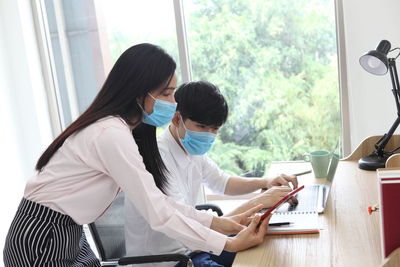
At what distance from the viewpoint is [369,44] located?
273 centimetres

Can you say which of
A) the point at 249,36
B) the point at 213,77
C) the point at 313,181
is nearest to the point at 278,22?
the point at 249,36

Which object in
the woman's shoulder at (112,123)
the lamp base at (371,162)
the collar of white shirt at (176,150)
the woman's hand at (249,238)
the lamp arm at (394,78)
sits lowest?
the lamp base at (371,162)

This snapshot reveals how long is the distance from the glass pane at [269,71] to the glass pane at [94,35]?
0.68ft

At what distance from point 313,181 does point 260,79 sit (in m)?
1.24

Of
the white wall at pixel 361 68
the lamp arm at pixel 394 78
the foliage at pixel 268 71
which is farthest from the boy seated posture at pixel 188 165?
the foliage at pixel 268 71

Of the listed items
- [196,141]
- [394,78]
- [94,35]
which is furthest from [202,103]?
[94,35]

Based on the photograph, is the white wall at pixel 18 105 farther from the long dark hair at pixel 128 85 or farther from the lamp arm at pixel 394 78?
the lamp arm at pixel 394 78

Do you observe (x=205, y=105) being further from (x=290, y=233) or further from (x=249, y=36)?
(x=249, y=36)

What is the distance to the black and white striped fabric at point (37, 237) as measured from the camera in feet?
4.98

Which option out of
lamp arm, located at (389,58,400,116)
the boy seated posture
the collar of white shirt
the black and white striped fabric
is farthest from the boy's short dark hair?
lamp arm, located at (389,58,400,116)

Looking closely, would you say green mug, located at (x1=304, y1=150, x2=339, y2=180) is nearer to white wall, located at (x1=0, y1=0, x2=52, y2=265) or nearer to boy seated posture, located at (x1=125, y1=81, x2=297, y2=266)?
boy seated posture, located at (x1=125, y1=81, x2=297, y2=266)

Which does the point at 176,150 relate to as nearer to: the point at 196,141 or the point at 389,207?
Answer: the point at 196,141

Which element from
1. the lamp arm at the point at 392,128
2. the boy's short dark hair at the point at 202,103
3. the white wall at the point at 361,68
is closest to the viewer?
the boy's short dark hair at the point at 202,103

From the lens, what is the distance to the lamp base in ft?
6.95
